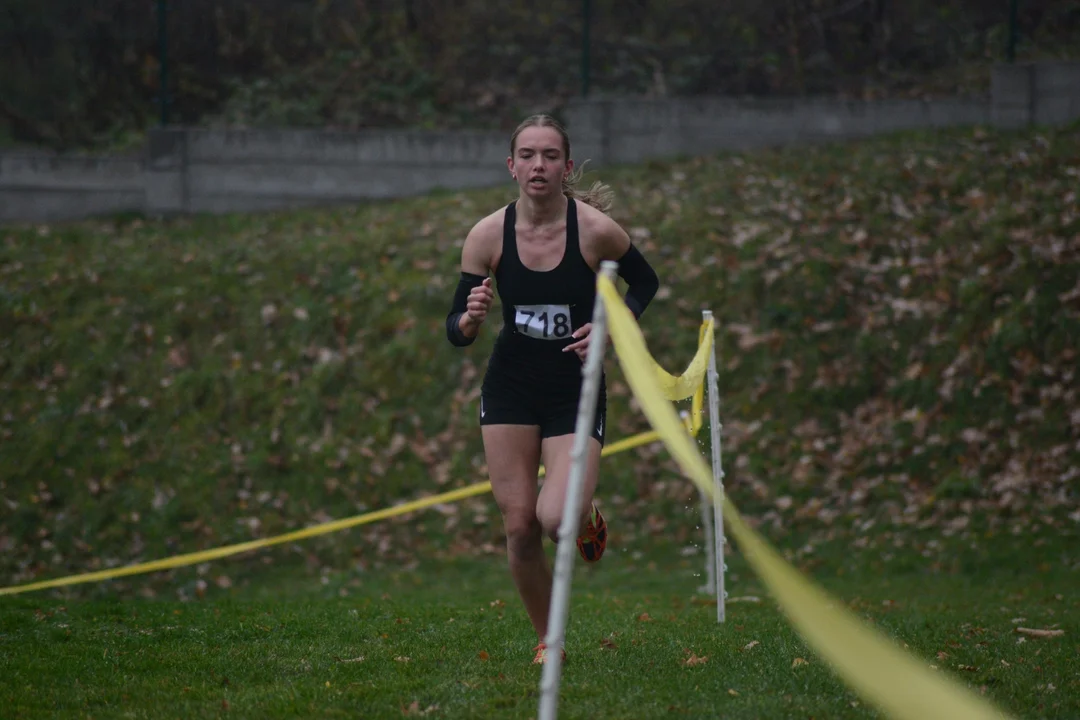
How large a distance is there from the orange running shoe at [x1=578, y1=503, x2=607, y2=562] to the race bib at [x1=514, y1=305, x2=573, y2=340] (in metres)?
0.87

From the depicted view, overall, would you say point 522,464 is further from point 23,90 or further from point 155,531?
point 23,90

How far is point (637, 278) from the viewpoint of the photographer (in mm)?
5398

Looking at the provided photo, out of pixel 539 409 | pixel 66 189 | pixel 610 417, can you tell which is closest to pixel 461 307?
pixel 539 409

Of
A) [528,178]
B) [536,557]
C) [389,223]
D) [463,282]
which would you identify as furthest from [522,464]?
[389,223]

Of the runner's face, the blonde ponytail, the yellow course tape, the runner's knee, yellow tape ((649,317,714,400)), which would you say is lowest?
the yellow course tape

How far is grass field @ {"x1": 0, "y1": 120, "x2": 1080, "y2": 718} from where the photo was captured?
7.25m

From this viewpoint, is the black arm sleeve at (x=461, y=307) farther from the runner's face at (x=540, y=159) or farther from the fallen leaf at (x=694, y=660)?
the fallen leaf at (x=694, y=660)

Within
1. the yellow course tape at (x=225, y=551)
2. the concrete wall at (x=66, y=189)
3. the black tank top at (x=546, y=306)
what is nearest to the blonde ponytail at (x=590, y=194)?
the black tank top at (x=546, y=306)

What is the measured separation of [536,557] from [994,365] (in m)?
7.27

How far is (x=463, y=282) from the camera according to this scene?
524 centimetres

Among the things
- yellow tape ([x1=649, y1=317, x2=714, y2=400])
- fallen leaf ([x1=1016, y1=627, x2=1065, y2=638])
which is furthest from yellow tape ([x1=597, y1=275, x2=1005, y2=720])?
fallen leaf ([x1=1016, y1=627, x2=1065, y2=638])

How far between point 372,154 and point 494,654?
11274 mm

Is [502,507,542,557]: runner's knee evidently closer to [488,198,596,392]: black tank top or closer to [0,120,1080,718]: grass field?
[488,198,596,392]: black tank top

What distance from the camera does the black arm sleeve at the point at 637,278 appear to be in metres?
5.30
